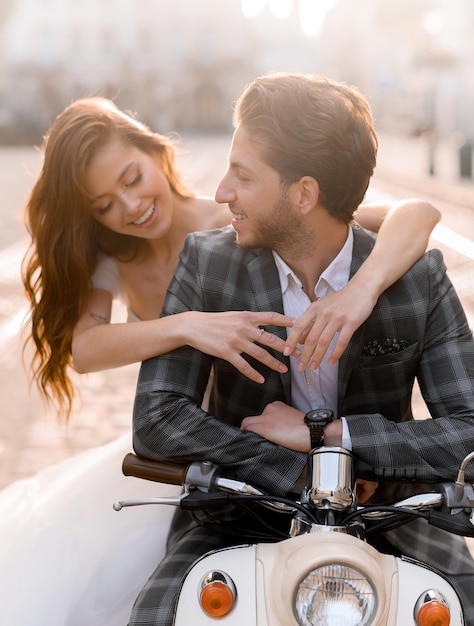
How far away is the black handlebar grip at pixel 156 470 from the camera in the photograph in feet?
6.22

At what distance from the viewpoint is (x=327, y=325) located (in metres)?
2.13

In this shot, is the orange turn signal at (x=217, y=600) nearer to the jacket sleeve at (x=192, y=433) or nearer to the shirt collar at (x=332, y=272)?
the jacket sleeve at (x=192, y=433)

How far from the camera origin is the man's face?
224cm

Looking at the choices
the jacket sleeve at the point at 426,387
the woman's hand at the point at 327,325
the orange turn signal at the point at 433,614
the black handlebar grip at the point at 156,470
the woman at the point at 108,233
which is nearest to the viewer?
the orange turn signal at the point at 433,614

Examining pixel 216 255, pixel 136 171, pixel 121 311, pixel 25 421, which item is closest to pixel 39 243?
pixel 136 171

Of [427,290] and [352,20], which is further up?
[352,20]

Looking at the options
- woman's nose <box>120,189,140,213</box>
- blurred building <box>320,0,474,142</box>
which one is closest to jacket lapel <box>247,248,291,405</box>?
woman's nose <box>120,189,140,213</box>

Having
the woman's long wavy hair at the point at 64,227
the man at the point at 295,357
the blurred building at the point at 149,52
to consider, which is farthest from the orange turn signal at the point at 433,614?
the blurred building at the point at 149,52

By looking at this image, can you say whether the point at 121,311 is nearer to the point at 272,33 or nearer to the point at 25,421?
the point at 25,421

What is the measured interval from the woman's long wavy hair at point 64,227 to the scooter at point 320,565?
3.52ft

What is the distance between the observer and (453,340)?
2.25 meters

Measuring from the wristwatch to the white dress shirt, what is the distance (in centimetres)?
28

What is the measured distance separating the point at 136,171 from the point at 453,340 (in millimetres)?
1334

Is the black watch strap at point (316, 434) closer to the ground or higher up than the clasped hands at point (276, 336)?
closer to the ground
